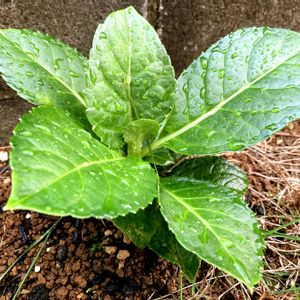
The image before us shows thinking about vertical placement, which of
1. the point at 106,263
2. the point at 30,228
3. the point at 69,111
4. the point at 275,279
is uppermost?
the point at 69,111

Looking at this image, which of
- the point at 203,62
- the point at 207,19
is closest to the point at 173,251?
the point at 203,62

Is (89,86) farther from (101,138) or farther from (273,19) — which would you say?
(273,19)

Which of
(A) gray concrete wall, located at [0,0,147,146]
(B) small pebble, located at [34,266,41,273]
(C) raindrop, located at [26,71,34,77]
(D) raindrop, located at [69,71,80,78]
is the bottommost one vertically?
(B) small pebble, located at [34,266,41,273]

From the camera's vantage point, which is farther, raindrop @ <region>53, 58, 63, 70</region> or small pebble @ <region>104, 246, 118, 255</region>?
small pebble @ <region>104, 246, 118, 255</region>

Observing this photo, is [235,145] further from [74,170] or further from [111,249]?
[111,249]

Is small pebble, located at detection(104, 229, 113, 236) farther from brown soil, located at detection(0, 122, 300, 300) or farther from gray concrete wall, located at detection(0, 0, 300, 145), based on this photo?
gray concrete wall, located at detection(0, 0, 300, 145)

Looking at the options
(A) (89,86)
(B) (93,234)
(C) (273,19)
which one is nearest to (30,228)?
(B) (93,234)

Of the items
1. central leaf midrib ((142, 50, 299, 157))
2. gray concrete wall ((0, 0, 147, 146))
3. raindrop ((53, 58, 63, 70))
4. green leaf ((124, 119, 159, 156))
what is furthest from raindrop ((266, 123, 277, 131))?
gray concrete wall ((0, 0, 147, 146))
